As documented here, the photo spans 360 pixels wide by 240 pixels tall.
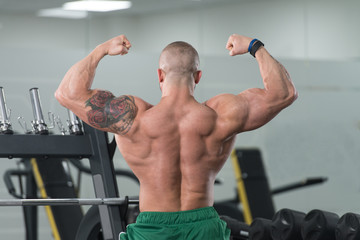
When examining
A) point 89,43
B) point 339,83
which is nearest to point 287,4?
point 339,83

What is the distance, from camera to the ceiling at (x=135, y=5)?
642 centimetres

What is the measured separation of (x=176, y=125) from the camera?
7.84 ft

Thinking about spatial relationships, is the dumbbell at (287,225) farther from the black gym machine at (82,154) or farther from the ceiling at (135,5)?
the ceiling at (135,5)

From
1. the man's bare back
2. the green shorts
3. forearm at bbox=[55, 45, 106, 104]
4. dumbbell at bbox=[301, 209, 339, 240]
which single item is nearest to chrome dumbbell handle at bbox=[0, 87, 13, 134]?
forearm at bbox=[55, 45, 106, 104]

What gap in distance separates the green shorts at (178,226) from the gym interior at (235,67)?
13.8ft

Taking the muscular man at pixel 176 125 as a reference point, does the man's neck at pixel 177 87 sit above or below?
above

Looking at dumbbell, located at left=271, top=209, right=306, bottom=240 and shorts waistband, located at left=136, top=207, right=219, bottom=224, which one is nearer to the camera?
shorts waistband, located at left=136, top=207, right=219, bottom=224

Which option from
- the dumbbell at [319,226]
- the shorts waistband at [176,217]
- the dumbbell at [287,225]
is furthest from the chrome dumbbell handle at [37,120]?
the dumbbell at [319,226]

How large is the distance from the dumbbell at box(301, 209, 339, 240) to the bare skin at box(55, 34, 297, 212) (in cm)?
95

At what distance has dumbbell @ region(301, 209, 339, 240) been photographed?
10.4ft

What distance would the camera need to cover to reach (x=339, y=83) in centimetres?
771

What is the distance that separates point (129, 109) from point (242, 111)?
0.45 m

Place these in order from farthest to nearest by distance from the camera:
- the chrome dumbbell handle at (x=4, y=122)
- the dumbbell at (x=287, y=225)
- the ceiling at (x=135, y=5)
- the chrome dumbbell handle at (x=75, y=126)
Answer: the ceiling at (x=135, y=5), the dumbbell at (x=287, y=225), the chrome dumbbell handle at (x=75, y=126), the chrome dumbbell handle at (x=4, y=122)

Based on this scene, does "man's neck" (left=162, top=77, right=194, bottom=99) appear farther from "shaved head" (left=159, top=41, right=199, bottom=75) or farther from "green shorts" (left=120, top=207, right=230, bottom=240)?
"green shorts" (left=120, top=207, right=230, bottom=240)
